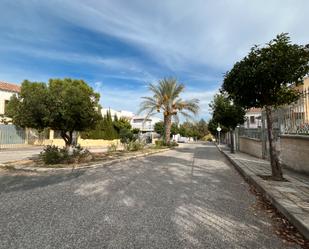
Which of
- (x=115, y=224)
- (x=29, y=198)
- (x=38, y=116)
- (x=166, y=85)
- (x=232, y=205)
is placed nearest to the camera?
(x=115, y=224)

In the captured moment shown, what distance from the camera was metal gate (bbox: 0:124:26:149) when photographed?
2819 cm

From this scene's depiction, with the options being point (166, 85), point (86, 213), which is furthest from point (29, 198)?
point (166, 85)

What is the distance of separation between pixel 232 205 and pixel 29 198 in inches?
177

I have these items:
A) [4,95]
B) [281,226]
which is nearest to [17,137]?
[4,95]

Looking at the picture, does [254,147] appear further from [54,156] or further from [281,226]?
[281,226]

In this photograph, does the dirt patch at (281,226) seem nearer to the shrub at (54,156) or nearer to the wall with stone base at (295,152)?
the wall with stone base at (295,152)

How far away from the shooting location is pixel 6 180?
8656 mm

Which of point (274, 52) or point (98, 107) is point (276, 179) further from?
point (98, 107)

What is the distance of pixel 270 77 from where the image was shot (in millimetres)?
7828

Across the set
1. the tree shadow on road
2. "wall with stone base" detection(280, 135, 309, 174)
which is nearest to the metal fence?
the tree shadow on road

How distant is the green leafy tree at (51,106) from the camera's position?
1162 cm

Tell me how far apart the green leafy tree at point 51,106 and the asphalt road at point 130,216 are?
4312 mm

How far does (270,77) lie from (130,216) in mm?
5718

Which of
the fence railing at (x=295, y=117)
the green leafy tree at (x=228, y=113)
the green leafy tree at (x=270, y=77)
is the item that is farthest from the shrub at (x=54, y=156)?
the green leafy tree at (x=228, y=113)
